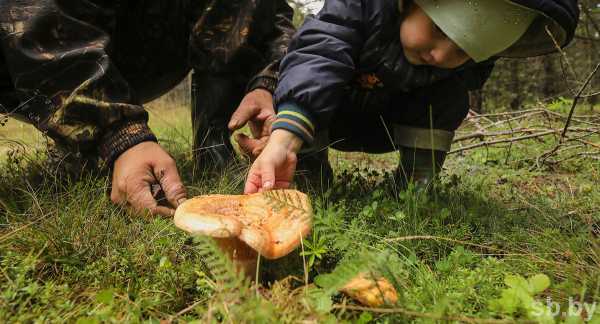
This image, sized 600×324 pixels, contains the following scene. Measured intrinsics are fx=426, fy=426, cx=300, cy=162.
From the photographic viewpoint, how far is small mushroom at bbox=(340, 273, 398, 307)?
1.31 m

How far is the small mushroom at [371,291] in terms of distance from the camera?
4.30ft

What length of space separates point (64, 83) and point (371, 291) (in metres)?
1.82

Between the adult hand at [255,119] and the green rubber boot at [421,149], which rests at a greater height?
the adult hand at [255,119]

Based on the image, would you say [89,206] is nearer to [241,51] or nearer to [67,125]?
[67,125]

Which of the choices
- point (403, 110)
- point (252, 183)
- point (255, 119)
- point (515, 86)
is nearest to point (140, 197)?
point (252, 183)

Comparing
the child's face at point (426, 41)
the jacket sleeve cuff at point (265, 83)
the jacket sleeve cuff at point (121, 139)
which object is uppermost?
the child's face at point (426, 41)

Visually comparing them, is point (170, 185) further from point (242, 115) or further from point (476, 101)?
point (476, 101)

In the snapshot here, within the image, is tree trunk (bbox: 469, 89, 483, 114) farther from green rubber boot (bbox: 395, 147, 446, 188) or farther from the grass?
the grass

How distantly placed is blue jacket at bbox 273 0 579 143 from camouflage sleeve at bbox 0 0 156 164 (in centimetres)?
78

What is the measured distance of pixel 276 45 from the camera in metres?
3.03

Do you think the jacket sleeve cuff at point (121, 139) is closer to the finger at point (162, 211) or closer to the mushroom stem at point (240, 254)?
the finger at point (162, 211)

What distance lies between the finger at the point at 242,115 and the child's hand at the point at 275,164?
15.6 inches

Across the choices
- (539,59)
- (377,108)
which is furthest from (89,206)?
(539,59)

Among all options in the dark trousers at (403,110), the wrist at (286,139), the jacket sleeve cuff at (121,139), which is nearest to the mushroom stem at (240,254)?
the wrist at (286,139)
